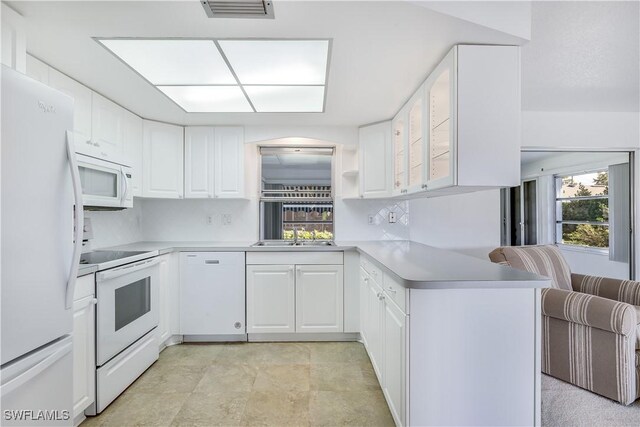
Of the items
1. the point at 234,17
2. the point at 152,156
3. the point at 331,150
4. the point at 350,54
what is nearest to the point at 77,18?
the point at 234,17

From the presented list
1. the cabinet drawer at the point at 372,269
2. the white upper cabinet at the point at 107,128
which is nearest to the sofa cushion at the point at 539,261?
the cabinet drawer at the point at 372,269

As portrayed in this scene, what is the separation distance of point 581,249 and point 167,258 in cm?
547

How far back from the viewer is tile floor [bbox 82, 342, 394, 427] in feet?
5.98

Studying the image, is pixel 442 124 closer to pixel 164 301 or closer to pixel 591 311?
pixel 591 311

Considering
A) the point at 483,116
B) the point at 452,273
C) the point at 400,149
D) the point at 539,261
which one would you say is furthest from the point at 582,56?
the point at 452,273

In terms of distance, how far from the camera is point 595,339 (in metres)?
1.93

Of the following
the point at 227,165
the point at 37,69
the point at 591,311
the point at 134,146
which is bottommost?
the point at 591,311

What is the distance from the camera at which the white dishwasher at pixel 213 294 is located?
287 cm

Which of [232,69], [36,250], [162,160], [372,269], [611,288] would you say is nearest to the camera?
[36,250]

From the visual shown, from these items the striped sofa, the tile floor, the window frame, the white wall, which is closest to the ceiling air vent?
the tile floor

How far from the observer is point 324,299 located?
2.90 m

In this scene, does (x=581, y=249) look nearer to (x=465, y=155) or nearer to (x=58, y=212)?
(x=465, y=155)

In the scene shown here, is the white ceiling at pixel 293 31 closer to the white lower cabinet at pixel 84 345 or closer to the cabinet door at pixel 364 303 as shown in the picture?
the white lower cabinet at pixel 84 345

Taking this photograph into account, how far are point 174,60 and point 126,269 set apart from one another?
4.60ft
